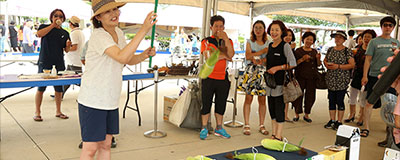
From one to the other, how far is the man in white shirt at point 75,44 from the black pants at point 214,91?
2341 mm

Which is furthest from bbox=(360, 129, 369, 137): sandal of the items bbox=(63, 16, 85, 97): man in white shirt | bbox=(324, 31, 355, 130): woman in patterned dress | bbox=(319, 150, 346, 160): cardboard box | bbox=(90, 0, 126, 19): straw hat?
bbox=(63, 16, 85, 97): man in white shirt

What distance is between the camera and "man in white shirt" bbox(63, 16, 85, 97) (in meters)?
5.76

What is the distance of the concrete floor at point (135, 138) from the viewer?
3801 mm

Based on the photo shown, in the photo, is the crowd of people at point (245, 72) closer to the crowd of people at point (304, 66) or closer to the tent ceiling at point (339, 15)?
the crowd of people at point (304, 66)

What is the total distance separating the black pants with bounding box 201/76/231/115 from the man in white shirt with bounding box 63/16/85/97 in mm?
2341

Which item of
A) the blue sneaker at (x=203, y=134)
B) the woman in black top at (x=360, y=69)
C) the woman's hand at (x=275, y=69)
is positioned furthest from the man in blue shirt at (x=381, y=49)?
the blue sneaker at (x=203, y=134)

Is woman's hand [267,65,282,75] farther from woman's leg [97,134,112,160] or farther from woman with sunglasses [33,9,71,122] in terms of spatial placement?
woman with sunglasses [33,9,71,122]

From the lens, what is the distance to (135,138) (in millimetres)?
4371

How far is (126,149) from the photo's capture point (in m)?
3.95

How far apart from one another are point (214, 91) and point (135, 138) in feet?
3.72

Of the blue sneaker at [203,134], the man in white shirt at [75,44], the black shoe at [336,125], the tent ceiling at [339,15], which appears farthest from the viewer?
the tent ceiling at [339,15]

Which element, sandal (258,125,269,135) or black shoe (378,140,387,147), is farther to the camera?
sandal (258,125,269,135)

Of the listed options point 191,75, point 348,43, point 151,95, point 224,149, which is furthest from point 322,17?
point 224,149

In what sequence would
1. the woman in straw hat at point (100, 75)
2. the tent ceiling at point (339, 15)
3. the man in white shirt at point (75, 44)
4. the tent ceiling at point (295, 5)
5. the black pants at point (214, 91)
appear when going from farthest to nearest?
the tent ceiling at point (339, 15) < the tent ceiling at point (295, 5) < the man in white shirt at point (75, 44) < the black pants at point (214, 91) < the woman in straw hat at point (100, 75)
